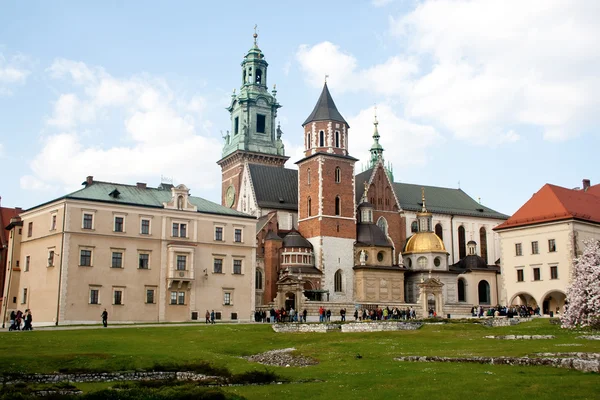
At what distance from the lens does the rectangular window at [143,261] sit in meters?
56.3

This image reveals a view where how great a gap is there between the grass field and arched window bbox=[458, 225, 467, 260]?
5178 centimetres

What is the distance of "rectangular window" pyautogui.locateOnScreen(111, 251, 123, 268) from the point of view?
55125 millimetres

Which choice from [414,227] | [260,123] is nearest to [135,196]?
[414,227]

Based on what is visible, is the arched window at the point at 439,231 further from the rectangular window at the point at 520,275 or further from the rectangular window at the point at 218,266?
the rectangular window at the point at 218,266

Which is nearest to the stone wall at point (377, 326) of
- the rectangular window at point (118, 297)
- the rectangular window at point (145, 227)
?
the rectangular window at point (118, 297)

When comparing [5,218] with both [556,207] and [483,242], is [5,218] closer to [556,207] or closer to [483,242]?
[556,207]

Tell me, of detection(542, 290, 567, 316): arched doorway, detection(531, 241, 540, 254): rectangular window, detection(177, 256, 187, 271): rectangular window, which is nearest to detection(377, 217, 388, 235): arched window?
detection(531, 241, 540, 254): rectangular window

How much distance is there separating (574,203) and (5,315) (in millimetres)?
53158

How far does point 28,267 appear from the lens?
2265 inches

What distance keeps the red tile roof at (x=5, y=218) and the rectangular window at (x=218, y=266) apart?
79.0ft

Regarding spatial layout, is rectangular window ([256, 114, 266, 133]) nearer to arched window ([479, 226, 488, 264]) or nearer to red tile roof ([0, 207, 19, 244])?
arched window ([479, 226, 488, 264])

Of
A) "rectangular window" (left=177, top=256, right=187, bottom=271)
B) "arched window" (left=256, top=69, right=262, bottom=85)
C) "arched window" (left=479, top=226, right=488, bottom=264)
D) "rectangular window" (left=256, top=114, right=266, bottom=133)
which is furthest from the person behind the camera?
"arched window" (left=256, top=69, right=262, bottom=85)

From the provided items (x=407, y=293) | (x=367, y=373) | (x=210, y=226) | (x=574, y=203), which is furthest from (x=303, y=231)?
(x=367, y=373)

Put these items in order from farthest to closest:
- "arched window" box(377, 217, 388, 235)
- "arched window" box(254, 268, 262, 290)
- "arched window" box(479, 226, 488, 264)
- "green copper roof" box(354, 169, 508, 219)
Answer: "arched window" box(479, 226, 488, 264) < "green copper roof" box(354, 169, 508, 219) < "arched window" box(377, 217, 388, 235) < "arched window" box(254, 268, 262, 290)
